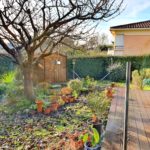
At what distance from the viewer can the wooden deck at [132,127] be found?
367 cm

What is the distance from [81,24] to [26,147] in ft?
16.3

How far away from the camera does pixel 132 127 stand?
4.56 m

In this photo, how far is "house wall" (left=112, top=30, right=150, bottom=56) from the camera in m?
22.1

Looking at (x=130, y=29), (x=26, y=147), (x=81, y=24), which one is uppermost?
(x=130, y=29)

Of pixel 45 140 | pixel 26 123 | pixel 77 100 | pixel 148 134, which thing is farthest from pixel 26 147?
pixel 77 100

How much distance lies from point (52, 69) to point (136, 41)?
10565 millimetres

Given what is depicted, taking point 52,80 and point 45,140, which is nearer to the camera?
point 45,140

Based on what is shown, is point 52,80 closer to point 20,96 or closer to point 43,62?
point 43,62

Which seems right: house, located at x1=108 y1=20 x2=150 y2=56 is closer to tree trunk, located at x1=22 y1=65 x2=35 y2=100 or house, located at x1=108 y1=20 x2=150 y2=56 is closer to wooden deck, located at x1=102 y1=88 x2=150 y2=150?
tree trunk, located at x1=22 y1=65 x2=35 y2=100

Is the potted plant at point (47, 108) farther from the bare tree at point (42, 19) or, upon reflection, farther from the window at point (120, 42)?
the window at point (120, 42)

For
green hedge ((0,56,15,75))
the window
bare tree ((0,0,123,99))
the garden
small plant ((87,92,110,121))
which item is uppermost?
the window

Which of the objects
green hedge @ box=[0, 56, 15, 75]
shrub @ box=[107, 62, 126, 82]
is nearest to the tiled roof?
shrub @ box=[107, 62, 126, 82]

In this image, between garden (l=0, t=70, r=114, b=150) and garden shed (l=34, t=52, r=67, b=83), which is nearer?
garden (l=0, t=70, r=114, b=150)

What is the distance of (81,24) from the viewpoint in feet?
27.2
